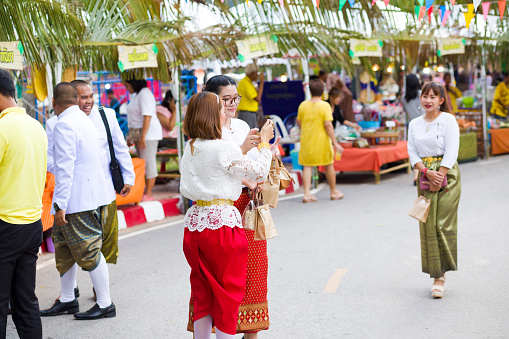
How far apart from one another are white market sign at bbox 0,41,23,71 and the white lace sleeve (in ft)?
12.1

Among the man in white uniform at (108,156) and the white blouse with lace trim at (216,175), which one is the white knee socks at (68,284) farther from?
the white blouse with lace trim at (216,175)

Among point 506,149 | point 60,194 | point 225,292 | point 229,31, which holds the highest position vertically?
point 229,31

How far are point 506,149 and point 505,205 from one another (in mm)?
6758

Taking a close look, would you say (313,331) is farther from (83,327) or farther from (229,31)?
(229,31)

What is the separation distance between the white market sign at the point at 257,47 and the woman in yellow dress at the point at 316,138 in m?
0.83

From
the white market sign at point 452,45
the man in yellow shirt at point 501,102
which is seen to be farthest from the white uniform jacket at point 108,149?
the man in yellow shirt at point 501,102

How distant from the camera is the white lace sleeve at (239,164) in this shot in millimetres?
3725

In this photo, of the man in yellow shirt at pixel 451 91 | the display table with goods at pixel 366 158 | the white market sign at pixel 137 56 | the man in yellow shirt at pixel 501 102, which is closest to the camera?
the white market sign at pixel 137 56

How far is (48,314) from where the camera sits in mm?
5309

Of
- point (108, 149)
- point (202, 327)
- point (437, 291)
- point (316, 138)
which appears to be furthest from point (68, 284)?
point (316, 138)

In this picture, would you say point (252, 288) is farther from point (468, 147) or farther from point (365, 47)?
point (468, 147)

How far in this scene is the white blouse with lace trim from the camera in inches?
147

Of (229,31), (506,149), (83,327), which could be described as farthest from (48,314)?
(506,149)

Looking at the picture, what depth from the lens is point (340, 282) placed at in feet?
19.6
